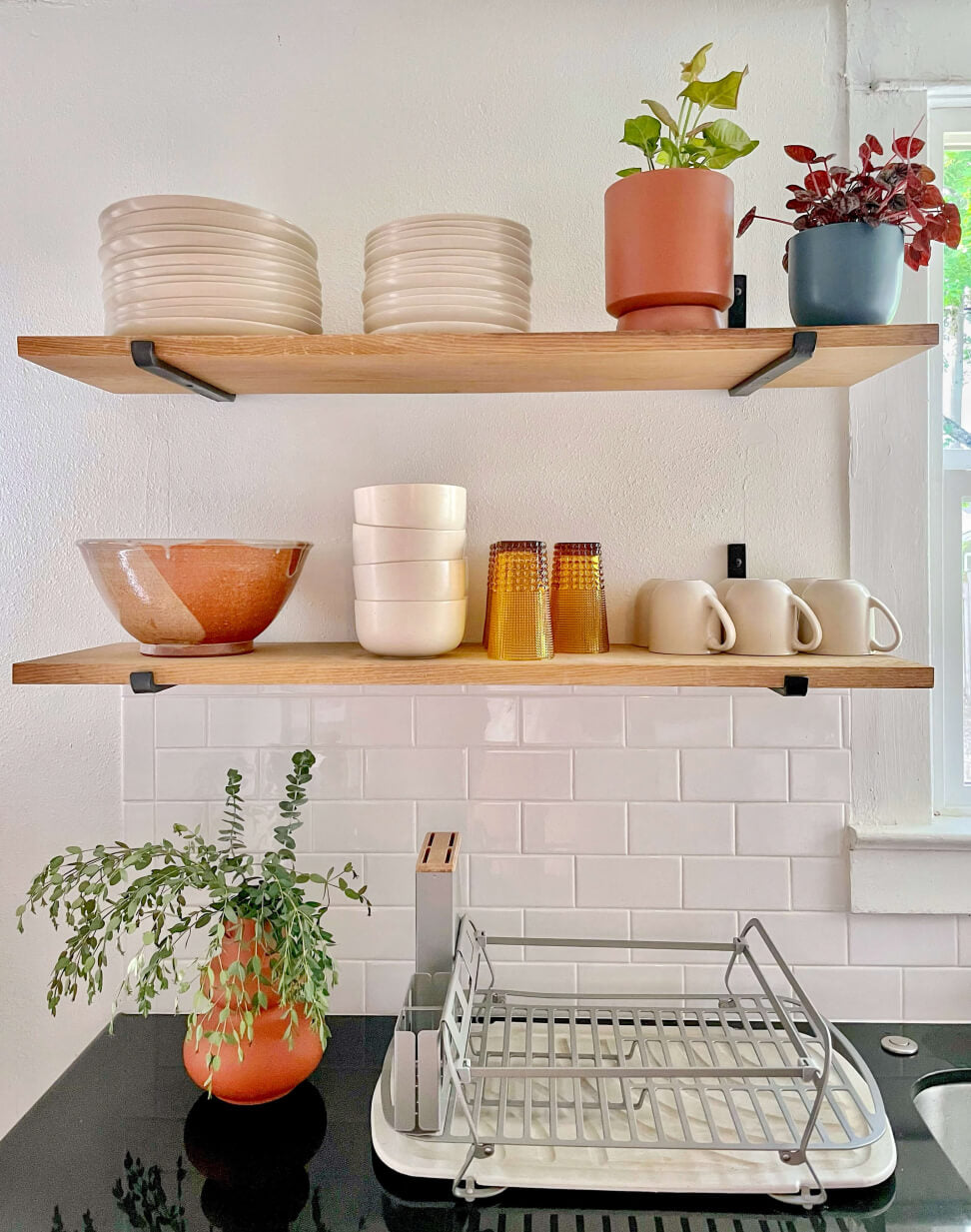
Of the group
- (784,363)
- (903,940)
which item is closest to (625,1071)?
(903,940)

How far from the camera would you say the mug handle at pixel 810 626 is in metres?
1.15

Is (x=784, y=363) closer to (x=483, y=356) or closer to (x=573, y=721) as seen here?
(x=483, y=356)

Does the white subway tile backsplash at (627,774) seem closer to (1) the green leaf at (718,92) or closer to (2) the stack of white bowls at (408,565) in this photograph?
(2) the stack of white bowls at (408,565)

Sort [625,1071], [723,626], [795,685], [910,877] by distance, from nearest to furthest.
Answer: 1. [625,1071]
2. [795,685]
3. [723,626]
4. [910,877]

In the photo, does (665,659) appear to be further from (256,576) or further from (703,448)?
(256,576)

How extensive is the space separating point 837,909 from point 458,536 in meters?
0.83

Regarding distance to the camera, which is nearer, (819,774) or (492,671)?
(492,671)

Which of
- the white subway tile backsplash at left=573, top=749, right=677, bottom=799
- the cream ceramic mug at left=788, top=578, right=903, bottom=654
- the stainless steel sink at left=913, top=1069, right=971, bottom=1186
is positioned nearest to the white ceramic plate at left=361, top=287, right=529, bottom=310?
the cream ceramic mug at left=788, top=578, right=903, bottom=654

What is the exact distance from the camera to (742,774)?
1370 millimetres

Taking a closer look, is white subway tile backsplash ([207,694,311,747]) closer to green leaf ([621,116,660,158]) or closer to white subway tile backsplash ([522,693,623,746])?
white subway tile backsplash ([522,693,623,746])

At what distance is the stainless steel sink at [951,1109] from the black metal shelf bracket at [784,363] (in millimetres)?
984

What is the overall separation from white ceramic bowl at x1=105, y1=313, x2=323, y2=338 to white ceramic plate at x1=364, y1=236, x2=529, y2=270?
0.18 m

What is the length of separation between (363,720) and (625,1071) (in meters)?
0.64

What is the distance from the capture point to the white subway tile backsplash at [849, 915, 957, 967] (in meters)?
1.36
